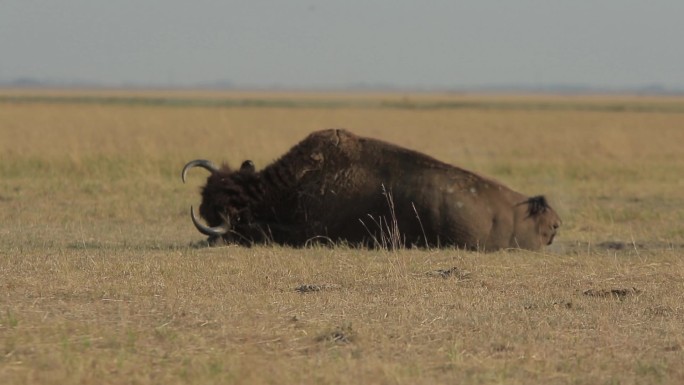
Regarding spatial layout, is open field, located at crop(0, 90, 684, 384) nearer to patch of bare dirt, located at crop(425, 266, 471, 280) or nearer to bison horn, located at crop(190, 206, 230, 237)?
patch of bare dirt, located at crop(425, 266, 471, 280)

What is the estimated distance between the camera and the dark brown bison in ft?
39.8

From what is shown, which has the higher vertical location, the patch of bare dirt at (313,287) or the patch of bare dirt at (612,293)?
the patch of bare dirt at (612,293)

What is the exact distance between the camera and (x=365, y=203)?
1218cm

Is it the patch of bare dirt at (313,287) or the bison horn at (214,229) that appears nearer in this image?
the patch of bare dirt at (313,287)

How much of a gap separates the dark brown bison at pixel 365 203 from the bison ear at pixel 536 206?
0.01 meters

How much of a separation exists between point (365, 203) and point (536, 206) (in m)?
1.96

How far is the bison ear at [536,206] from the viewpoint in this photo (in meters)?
12.5

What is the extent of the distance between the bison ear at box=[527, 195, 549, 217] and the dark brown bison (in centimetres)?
1

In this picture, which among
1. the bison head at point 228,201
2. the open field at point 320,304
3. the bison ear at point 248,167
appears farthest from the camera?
the bison ear at point 248,167

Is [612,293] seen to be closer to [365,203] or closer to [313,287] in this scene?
[313,287]

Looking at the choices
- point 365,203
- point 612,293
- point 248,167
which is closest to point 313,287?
point 612,293

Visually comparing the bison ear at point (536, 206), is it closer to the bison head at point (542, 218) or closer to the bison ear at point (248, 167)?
the bison head at point (542, 218)

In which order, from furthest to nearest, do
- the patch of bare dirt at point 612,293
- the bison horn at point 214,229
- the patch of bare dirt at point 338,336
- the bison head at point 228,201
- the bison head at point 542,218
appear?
the bison head at point 542,218 → the bison head at point 228,201 → the bison horn at point 214,229 → the patch of bare dirt at point 612,293 → the patch of bare dirt at point 338,336

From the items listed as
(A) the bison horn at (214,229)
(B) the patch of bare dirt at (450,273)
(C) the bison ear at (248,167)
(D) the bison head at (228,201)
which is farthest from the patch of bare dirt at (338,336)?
(C) the bison ear at (248,167)
